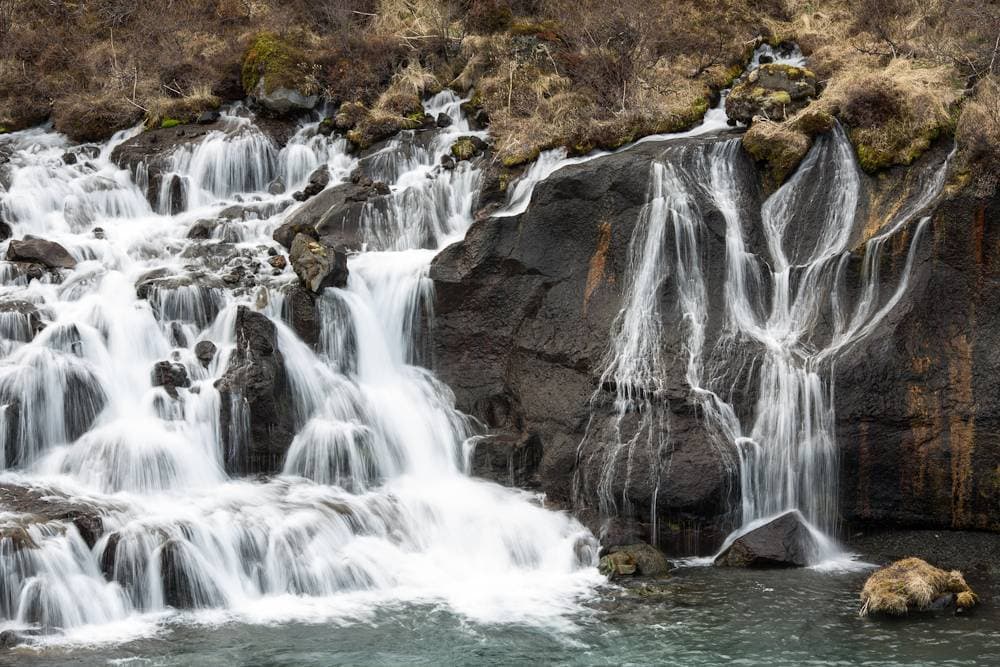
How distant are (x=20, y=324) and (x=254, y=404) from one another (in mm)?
3958

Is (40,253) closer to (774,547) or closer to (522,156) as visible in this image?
(522,156)

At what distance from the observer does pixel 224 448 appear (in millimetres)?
14352

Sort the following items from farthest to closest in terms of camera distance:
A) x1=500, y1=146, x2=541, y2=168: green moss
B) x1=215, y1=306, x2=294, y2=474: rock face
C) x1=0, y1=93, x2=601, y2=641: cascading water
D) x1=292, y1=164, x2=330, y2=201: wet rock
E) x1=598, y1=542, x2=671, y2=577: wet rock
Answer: x1=292, y1=164, x2=330, y2=201: wet rock < x1=500, y1=146, x2=541, y2=168: green moss < x1=215, y1=306, x2=294, y2=474: rock face < x1=598, y1=542, x2=671, y2=577: wet rock < x1=0, y1=93, x2=601, y2=641: cascading water

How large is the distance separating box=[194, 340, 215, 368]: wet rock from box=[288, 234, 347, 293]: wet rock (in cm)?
188

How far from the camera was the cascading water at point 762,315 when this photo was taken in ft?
45.4

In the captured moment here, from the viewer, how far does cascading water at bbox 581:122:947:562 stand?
13.8 meters

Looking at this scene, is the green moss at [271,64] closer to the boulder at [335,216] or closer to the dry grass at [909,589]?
the boulder at [335,216]

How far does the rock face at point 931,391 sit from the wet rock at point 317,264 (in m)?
8.02

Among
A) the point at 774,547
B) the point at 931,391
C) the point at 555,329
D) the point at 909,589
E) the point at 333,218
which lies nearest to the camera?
the point at 909,589

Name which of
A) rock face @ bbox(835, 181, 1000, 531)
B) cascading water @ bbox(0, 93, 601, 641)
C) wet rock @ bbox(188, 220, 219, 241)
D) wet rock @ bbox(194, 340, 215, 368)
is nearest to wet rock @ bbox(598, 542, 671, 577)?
cascading water @ bbox(0, 93, 601, 641)

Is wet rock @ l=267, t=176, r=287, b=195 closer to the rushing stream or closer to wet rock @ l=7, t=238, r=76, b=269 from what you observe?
the rushing stream

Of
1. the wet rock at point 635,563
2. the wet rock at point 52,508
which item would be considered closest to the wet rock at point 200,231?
the wet rock at point 52,508

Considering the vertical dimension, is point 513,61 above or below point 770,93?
above

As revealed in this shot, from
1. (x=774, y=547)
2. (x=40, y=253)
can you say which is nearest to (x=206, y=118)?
(x=40, y=253)
